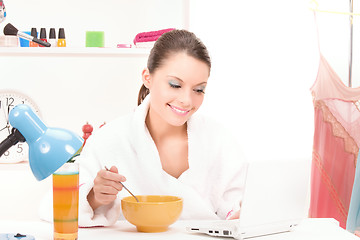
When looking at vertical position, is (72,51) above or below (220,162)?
above

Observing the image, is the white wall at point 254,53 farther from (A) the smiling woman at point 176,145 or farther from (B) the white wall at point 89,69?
(A) the smiling woman at point 176,145

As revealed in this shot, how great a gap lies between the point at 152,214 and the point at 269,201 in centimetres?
27

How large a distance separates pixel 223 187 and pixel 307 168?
0.50 metres

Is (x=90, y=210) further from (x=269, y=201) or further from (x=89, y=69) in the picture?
(x=89, y=69)

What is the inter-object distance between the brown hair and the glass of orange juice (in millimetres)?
647

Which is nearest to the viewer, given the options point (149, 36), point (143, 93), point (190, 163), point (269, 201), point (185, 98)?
point (269, 201)

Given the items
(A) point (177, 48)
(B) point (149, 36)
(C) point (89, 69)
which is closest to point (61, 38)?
(C) point (89, 69)

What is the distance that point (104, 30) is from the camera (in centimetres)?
255

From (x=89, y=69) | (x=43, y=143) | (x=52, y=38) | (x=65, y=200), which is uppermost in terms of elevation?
(x=52, y=38)

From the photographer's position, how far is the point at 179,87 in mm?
1579

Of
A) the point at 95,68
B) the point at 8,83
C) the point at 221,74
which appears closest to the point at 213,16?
the point at 221,74

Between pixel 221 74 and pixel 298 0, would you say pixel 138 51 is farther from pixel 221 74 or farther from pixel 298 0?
pixel 298 0

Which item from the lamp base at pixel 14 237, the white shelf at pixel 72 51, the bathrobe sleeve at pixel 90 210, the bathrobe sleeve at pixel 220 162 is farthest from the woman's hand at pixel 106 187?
the white shelf at pixel 72 51

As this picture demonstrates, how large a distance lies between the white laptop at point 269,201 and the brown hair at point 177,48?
552mm
